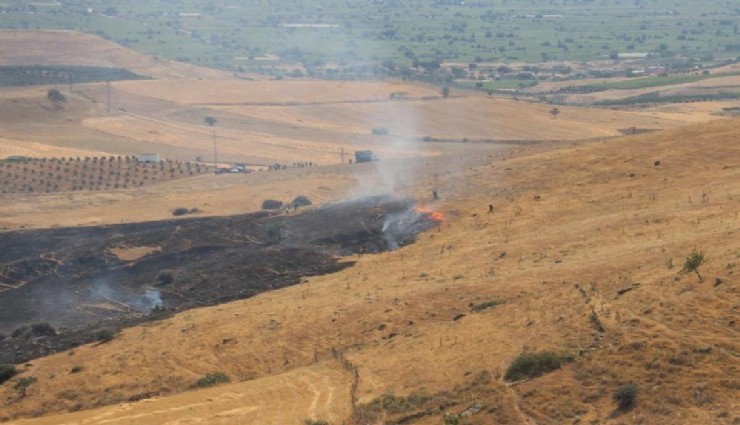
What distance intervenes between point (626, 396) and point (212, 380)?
536 inches

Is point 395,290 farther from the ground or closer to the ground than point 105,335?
farther from the ground

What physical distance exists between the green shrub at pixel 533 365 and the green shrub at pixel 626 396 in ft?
9.01

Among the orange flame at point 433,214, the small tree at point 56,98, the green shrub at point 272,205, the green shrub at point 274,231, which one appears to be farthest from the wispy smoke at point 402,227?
the small tree at point 56,98

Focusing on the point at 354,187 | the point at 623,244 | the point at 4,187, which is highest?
the point at 623,244

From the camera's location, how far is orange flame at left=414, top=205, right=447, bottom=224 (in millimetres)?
57844

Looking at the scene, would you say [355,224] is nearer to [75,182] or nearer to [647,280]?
[647,280]

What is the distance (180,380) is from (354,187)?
144 ft

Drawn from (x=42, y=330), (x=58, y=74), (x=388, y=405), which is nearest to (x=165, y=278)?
(x=42, y=330)

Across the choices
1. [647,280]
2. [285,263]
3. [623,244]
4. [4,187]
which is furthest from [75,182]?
[647,280]

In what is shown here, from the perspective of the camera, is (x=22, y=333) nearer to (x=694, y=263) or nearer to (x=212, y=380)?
(x=212, y=380)

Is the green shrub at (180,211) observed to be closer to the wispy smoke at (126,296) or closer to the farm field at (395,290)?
the farm field at (395,290)

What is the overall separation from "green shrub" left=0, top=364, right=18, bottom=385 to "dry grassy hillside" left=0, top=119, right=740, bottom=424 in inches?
25.1

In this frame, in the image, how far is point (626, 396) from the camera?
1048 inches

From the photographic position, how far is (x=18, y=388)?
36.2 m
